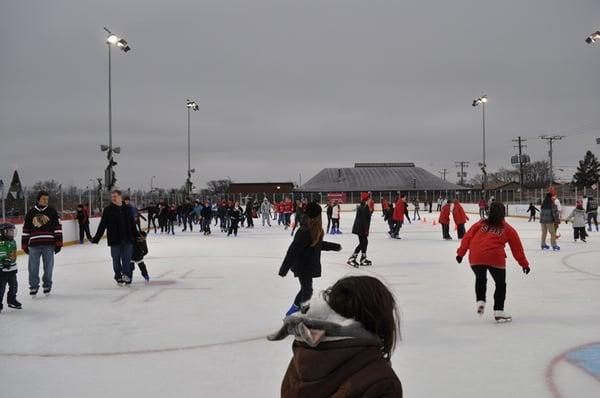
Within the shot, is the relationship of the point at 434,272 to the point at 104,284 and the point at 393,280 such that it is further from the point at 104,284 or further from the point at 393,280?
the point at 104,284

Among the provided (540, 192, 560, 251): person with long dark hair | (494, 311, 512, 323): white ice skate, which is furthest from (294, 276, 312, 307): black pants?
(540, 192, 560, 251): person with long dark hair

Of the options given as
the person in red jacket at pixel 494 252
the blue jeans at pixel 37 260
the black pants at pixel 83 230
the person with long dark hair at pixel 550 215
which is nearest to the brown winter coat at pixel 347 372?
the person in red jacket at pixel 494 252

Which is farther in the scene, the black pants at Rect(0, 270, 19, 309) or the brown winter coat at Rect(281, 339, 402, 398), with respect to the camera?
the black pants at Rect(0, 270, 19, 309)

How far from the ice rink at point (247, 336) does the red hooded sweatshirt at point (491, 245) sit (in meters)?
0.67

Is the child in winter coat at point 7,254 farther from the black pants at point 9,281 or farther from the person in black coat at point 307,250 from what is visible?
the person in black coat at point 307,250

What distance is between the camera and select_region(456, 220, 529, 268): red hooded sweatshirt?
237 inches

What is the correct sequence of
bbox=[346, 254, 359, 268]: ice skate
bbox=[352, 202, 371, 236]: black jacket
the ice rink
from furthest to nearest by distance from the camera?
bbox=[346, 254, 359, 268]: ice skate → bbox=[352, 202, 371, 236]: black jacket → the ice rink

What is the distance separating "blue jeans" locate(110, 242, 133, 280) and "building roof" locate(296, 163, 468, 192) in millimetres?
77817

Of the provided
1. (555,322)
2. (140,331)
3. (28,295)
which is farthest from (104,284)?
(555,322)

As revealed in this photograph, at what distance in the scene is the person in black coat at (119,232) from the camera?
8.48 meters

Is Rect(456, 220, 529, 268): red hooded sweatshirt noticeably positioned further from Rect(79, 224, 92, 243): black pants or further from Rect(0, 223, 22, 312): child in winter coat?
Rect(79, 224, 92, 243): black pants

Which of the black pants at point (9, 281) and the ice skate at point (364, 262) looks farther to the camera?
the ice skate at point (364, 262)

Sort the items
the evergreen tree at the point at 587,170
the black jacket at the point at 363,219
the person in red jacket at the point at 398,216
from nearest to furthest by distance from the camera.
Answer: the black jacket at the point at 363,219 < the person in red jacket at the point at 398,216 < the evergreen tree at the point at 587,170

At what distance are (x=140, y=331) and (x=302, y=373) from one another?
15.0ft
